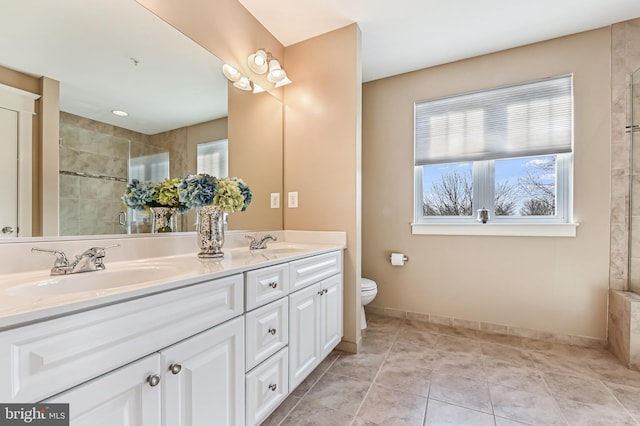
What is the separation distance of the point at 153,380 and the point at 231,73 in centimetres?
165

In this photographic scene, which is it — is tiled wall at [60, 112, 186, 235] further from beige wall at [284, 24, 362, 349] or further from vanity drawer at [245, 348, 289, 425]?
beige wall at [284, 24, 362, 349]

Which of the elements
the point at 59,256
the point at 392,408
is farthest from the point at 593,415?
the point at 59,256

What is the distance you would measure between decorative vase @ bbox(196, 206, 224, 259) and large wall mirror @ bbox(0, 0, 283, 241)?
216mm

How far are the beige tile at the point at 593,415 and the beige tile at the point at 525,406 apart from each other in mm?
40

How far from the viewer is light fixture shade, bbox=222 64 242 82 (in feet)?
5.45

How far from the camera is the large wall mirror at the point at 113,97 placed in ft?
3.22

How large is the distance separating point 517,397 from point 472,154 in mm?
1737

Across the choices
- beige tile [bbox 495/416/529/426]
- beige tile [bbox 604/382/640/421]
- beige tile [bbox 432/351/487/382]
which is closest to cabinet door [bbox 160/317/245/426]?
beige tile [bbox 495/416/529/426]

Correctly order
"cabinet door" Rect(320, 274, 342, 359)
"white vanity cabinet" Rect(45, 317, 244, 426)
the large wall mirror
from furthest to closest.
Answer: "cabinet door" Rect(320, 274, 342, 359)
the large wall mirror
"white vanity cabinet" Rect(45, 317, 244, 426)

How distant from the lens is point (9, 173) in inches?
35.0

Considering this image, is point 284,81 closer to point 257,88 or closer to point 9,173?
point 257,88

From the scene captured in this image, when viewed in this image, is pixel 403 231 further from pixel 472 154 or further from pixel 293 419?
pixel 293 419

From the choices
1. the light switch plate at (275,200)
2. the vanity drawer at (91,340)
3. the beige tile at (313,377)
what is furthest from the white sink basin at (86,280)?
the light switch plate at (275,200)

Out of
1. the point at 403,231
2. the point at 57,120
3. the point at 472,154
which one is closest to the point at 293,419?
the point at 57,120
